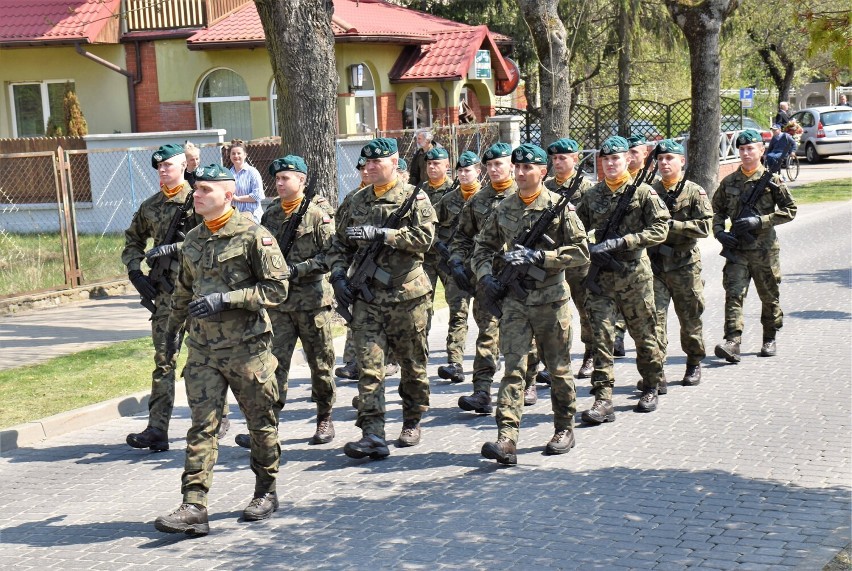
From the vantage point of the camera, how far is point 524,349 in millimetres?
7996

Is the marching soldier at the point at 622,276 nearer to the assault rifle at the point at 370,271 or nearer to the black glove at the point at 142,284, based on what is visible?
the assault rifle at the point at 370,271

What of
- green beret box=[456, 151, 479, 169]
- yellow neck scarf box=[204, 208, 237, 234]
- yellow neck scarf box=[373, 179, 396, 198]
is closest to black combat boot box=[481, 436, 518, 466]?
yellow neck scarf box=[373, 179, 396, 198]

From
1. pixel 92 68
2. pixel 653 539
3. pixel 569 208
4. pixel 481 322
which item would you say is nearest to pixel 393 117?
pixel 92 68

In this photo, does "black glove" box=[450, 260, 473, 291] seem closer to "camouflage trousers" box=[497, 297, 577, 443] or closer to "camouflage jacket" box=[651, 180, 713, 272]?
"camouflage trousers" box=[497, 297, 577, 443]

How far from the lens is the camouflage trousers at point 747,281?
11.0 m

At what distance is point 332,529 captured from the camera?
674 cm

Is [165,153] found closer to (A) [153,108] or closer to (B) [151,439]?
(B) [151,439]

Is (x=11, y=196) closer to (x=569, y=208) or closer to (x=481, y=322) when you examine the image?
(x=481, y=322)

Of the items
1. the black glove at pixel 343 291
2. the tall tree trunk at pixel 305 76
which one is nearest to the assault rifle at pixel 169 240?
the black glove at pixel 343 291

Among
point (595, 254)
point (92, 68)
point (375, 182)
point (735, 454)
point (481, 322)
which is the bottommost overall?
point (735, 454)

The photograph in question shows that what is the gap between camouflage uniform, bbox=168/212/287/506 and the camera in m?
6.76

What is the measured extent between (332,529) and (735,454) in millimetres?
2872

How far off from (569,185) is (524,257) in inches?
103

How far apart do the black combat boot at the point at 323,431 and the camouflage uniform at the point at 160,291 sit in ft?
3.54
